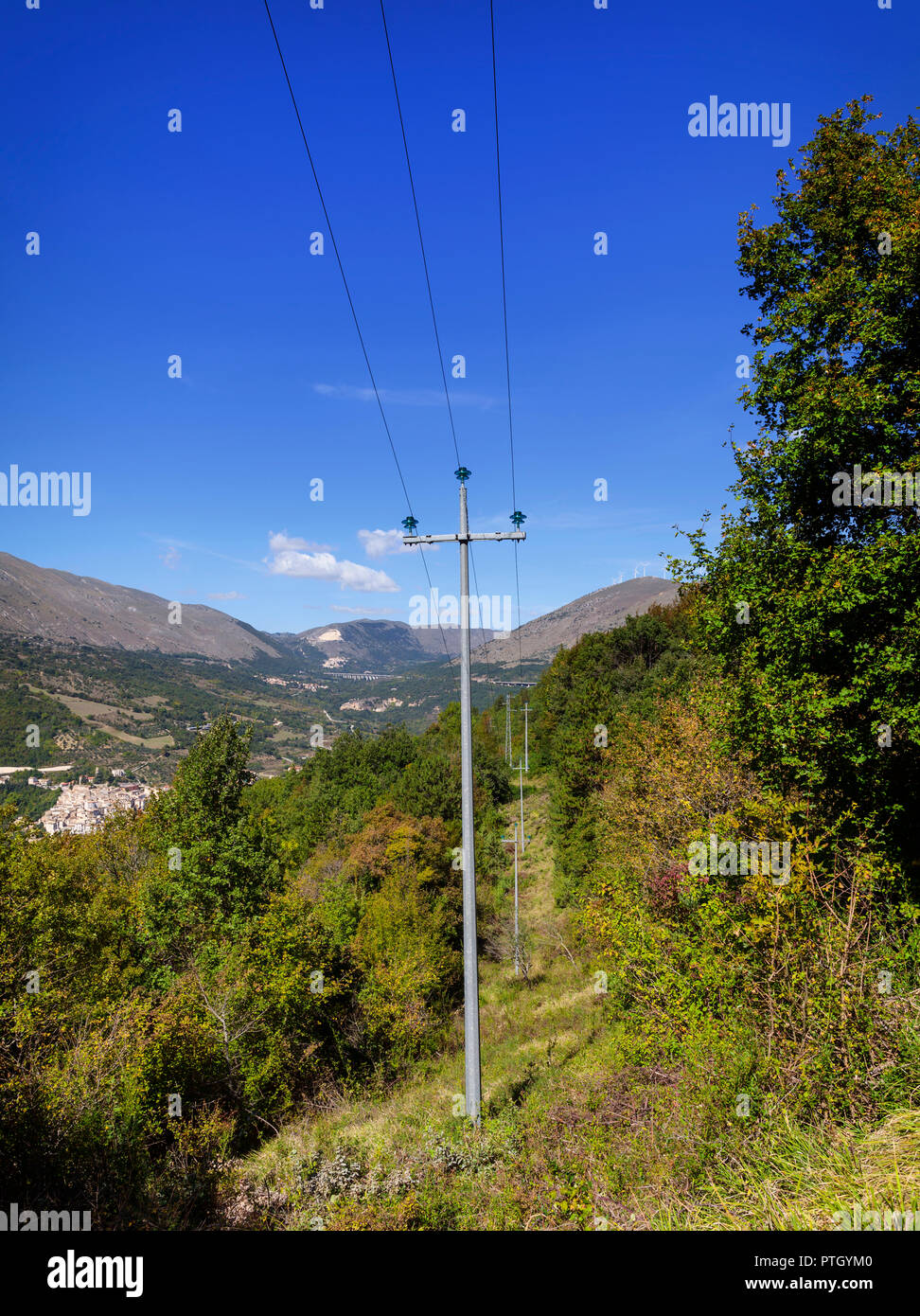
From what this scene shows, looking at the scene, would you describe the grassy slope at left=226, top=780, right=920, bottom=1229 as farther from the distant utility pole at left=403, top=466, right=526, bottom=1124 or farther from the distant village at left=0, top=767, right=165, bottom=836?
the distant village at left=0, top=767, right=165, bottom=836

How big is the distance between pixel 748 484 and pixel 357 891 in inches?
1117

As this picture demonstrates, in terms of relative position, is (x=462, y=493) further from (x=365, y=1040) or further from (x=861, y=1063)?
(x=365, y=1040)

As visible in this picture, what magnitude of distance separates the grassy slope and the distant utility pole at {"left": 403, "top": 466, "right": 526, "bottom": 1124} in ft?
2.93

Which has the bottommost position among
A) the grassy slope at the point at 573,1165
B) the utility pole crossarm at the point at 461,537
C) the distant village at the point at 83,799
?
the distant village at the point at 83,799

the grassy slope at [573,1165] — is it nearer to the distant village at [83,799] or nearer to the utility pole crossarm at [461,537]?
the utility pole crossarm at [461,537]

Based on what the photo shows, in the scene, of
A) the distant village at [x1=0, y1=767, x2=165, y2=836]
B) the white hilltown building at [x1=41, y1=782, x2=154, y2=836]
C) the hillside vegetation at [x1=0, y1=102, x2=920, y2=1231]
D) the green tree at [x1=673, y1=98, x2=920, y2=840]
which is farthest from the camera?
the distant village at [x1=0, y1=767, x2=165, y2=836]

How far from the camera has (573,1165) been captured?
730 centimetres

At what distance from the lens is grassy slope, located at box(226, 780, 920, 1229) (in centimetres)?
500

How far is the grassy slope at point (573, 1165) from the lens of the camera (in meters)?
5.00

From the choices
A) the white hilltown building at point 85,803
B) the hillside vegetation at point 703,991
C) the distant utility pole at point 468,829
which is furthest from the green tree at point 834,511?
the white hilltown building at point 85,803

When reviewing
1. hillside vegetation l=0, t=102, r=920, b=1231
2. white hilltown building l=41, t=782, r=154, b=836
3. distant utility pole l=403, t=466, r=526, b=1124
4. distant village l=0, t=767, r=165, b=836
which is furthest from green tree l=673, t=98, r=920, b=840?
white hilltown building l=41, t=782, r=154, b=836

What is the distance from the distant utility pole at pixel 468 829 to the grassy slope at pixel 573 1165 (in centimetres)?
89
